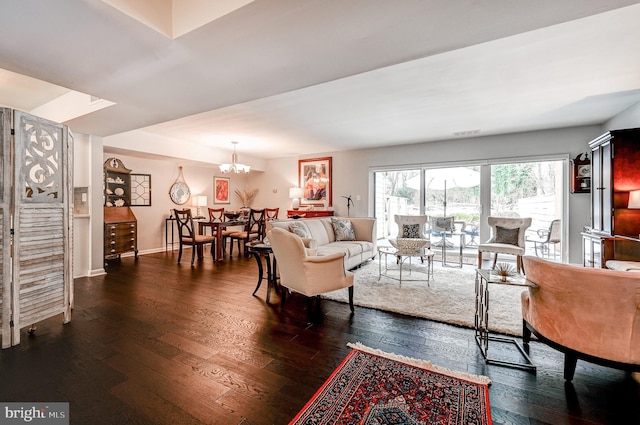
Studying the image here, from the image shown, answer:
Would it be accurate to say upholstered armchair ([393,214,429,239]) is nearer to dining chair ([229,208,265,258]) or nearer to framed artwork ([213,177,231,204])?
dining chair ([229,208,265,258])

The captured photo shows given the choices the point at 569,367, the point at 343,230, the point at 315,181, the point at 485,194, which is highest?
the point at 315,181

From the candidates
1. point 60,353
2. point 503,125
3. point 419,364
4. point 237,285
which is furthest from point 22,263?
point 503,125

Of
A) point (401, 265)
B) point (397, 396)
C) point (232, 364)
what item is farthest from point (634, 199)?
point (232, 364)

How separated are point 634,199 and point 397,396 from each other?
3592 millimetres

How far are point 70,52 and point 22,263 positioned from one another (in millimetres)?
1821

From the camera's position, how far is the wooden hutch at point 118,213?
5.21 meters

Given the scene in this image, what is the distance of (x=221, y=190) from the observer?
8.03m

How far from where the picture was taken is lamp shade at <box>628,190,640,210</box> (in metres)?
2.95

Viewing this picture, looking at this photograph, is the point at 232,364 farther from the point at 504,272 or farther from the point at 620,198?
the point at 620,198

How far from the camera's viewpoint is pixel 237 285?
381 centimetres

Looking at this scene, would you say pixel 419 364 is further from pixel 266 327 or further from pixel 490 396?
pixel 266 327

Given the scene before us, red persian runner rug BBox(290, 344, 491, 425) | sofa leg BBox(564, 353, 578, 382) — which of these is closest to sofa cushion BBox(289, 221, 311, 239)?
red persian runner rug BBox(290, 344, 491, 425)

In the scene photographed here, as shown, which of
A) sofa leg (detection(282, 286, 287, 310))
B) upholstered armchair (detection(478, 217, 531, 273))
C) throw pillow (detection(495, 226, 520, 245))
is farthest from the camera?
throw pillow (detection(495, 226, 520, 245))

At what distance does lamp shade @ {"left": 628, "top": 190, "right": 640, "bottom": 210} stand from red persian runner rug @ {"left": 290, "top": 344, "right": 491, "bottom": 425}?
2.95 metres
